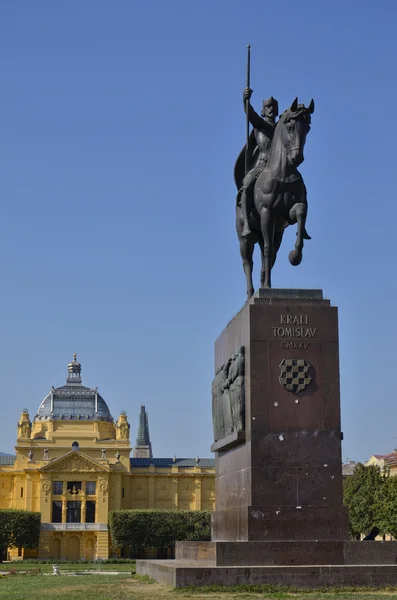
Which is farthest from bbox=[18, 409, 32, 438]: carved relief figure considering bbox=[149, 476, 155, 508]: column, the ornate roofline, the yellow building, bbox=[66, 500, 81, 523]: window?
bbox=[149, 476, 155, 508]: column

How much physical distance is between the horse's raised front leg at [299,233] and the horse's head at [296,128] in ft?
3.17

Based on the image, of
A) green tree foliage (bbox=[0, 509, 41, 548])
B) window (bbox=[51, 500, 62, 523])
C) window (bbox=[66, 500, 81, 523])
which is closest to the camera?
green tree foliage (bbox=[0, 509, 41, 548])

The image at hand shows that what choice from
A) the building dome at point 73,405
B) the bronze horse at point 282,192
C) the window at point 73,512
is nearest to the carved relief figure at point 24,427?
the building dome at point 73,405

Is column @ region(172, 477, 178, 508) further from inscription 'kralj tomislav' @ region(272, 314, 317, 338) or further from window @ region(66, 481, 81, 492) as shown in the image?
inscription 'kralj tomislav' @ region(272, 314, 317, 338)

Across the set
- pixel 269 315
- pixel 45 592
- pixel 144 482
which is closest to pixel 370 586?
pixel 269 315

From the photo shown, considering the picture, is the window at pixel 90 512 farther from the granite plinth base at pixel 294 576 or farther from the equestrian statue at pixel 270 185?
the granite plinth base at pixel 294 576

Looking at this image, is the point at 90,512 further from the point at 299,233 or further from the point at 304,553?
the point at 304,553

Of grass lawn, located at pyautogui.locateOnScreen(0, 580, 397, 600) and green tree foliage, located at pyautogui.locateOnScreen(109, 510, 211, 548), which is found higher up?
green tree foliage, located at pyautogui.locateOnScreen(109, 510, 211, 548)

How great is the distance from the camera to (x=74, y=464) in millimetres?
109438

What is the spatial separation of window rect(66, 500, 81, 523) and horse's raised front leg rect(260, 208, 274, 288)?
296 feet

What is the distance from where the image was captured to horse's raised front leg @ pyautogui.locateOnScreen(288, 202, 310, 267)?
69.2 feet

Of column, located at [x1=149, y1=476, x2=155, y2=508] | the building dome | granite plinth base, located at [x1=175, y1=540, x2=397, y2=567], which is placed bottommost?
granite plinth base, located at [x1=175, y1=540, x2=397, y2=567]

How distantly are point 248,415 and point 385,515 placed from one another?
56.3 meters

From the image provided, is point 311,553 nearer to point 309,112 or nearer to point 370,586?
point 370,586
